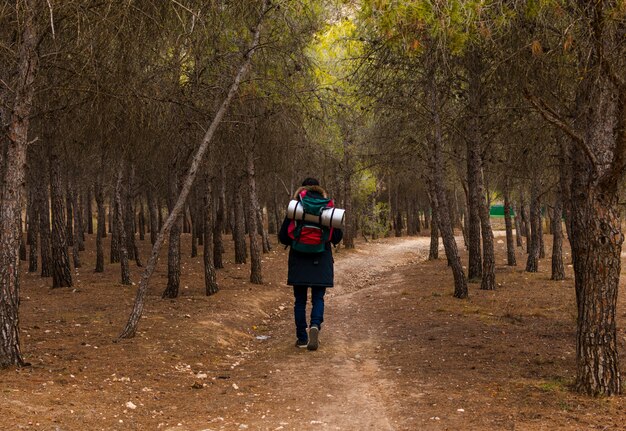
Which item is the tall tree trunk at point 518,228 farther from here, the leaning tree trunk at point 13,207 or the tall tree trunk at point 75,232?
the leaning tree trunk at point 13,207

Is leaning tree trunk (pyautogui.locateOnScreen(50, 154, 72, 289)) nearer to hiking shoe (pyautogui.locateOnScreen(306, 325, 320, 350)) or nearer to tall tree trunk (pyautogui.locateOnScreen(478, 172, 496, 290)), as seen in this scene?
hiking shoe (pyautogui.locateOnScreen(306, 325, 320, 350))

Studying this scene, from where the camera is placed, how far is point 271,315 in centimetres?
1250

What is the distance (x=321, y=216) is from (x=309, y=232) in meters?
0.29

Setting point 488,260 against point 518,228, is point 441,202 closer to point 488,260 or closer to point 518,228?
point 488,260

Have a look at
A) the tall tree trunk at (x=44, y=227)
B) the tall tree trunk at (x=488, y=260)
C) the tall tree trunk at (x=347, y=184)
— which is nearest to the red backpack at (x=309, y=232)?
the tall tree trunk at (x=488, y=260)

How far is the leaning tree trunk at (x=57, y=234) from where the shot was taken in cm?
1478

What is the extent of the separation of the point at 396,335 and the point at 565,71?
15.8 ft

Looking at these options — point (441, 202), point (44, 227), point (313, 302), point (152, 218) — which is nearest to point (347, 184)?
point (152, 218)

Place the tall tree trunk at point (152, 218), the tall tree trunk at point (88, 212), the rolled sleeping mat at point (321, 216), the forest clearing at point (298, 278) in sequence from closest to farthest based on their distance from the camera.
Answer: the forest clearing at point (298, 278)
the rolled sleeping mat at point (321, 216)
the tall tree trunk at point (152, 218)
the tall tree trunk at point (88, 212)

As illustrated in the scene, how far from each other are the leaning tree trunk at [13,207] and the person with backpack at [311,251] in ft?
10.8

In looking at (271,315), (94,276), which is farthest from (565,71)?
(94,276)

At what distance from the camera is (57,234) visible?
1477 centimetres

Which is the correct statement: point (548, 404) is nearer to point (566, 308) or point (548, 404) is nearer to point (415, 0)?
point (415, 0)

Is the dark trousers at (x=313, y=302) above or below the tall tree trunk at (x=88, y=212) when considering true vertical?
below
